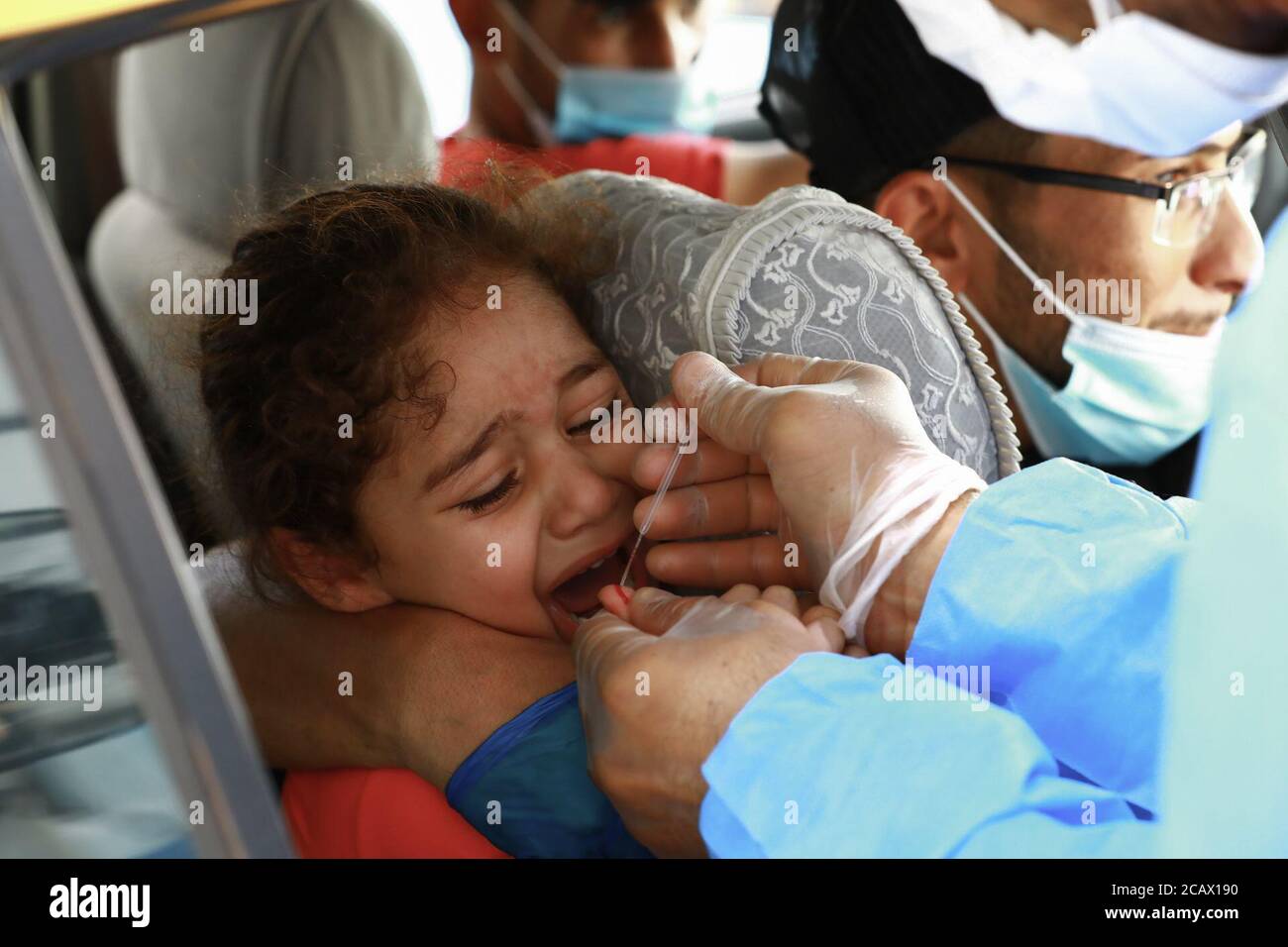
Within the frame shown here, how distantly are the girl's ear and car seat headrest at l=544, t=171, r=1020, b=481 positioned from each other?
0.40 meters

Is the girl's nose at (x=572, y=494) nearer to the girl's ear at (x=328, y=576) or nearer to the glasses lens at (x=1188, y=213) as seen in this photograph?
the girl's ear at (x=328, y=576)

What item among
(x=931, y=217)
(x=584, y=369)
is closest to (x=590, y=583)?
(x=584, y=369)

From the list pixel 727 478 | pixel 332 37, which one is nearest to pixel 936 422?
pixel 727 478

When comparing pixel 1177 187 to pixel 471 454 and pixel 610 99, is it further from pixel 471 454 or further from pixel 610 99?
pixel 610 99

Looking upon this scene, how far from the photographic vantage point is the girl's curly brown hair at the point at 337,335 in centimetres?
139

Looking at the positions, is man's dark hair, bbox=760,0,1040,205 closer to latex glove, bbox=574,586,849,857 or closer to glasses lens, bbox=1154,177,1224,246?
glasses lens, bbox=1154,177,1224,246

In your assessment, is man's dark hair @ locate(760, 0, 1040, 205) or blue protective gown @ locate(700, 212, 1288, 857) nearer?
blue protective gown @ locate(700, 212, 1288, 857)

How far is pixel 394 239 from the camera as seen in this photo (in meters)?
1.45

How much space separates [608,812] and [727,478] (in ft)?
1.23

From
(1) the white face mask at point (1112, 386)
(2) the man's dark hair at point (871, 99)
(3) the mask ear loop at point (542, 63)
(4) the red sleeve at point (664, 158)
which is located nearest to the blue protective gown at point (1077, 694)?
(1) the white face mask at point (1112, 386)

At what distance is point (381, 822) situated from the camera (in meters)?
1.29

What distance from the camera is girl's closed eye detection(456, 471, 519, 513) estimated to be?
4.52ft

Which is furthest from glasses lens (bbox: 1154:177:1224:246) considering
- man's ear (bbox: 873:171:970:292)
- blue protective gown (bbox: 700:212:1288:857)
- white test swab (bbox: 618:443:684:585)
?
white test swab (bbox: 618:443:684:585)
